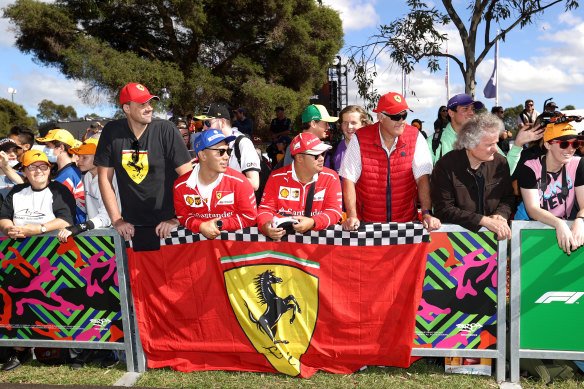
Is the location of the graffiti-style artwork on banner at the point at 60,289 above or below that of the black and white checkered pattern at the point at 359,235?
below

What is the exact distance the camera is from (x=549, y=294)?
3.82 m

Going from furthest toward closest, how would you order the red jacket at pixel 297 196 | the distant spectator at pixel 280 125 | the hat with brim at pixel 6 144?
the distant spectator at pixel 280 125
the hat with brim at pixel 6 144
the red jacket at pixel 297 196

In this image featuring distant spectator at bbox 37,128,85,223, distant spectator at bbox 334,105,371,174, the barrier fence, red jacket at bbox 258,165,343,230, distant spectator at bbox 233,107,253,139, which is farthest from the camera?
distant spectator at bbox 233,107,253,139

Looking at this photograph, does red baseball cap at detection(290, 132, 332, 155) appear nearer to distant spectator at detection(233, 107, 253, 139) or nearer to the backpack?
the backpack

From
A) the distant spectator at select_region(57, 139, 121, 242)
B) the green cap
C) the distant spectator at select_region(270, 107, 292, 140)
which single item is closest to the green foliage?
the distant spectator at select_region(270, 107, 292, 140)

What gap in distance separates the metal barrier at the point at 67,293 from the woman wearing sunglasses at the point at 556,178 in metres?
3.73

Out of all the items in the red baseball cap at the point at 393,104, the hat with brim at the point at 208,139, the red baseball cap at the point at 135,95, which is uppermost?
the red baseball cap at the point at 135,95

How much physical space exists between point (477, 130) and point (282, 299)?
229 centimetres

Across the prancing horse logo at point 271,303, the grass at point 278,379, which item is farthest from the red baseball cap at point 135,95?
the grass at point 278,379

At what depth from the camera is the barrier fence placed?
3.98 meters

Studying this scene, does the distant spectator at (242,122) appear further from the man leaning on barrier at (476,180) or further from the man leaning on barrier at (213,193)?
the man leaning on barrier at (476,180)

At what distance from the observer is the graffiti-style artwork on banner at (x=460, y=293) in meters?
3.90

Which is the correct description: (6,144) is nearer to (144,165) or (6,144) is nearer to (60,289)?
(60,289)

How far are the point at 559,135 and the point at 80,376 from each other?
4936 millimetres
